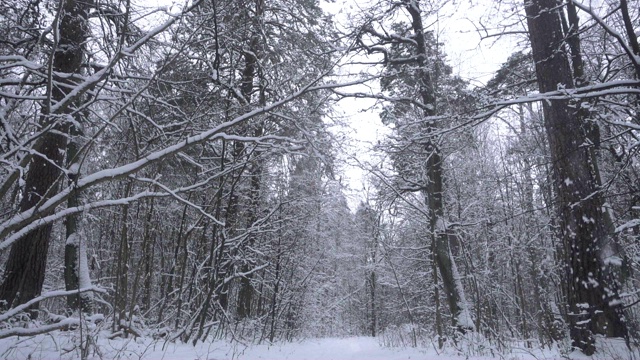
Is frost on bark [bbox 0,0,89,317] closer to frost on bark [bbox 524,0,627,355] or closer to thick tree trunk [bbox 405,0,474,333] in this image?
thick tree trunk [bbox 405,0,474,333]

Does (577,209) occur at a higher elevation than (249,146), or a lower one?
lower

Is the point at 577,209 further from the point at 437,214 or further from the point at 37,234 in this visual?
the point at 37,234

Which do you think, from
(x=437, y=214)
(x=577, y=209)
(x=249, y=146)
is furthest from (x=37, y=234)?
(x=577, y=209)

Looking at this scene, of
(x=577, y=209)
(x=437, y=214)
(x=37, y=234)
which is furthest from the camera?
(x=437, y=214)

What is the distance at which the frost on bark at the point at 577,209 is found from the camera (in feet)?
12.3

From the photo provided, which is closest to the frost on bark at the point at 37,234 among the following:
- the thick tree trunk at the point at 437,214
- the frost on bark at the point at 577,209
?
the thick tree trunk at the point at 437,214

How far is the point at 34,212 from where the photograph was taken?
2.62 metres

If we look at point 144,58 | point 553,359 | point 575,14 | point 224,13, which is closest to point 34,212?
point 224,13

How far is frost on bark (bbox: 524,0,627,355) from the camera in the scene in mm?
3748

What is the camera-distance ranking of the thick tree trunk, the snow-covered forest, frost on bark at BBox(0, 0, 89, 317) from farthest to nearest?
the thick tree trunk, frost on bark at BBox(0, 0, 89, 317), the snow-covered forest

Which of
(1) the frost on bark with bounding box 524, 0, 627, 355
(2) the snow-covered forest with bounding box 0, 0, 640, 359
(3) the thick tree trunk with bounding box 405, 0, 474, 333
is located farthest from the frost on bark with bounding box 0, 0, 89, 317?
(1) the frost on bark with bounding box 524, 0, 627, 355

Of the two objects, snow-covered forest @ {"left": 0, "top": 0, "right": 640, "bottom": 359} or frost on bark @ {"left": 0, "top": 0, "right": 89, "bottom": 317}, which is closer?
snow-covered forest @ {"left": 0, "top": 0, "right": 640, "bottom": 359}

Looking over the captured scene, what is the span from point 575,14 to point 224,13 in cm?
542

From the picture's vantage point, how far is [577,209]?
412 centimetres
